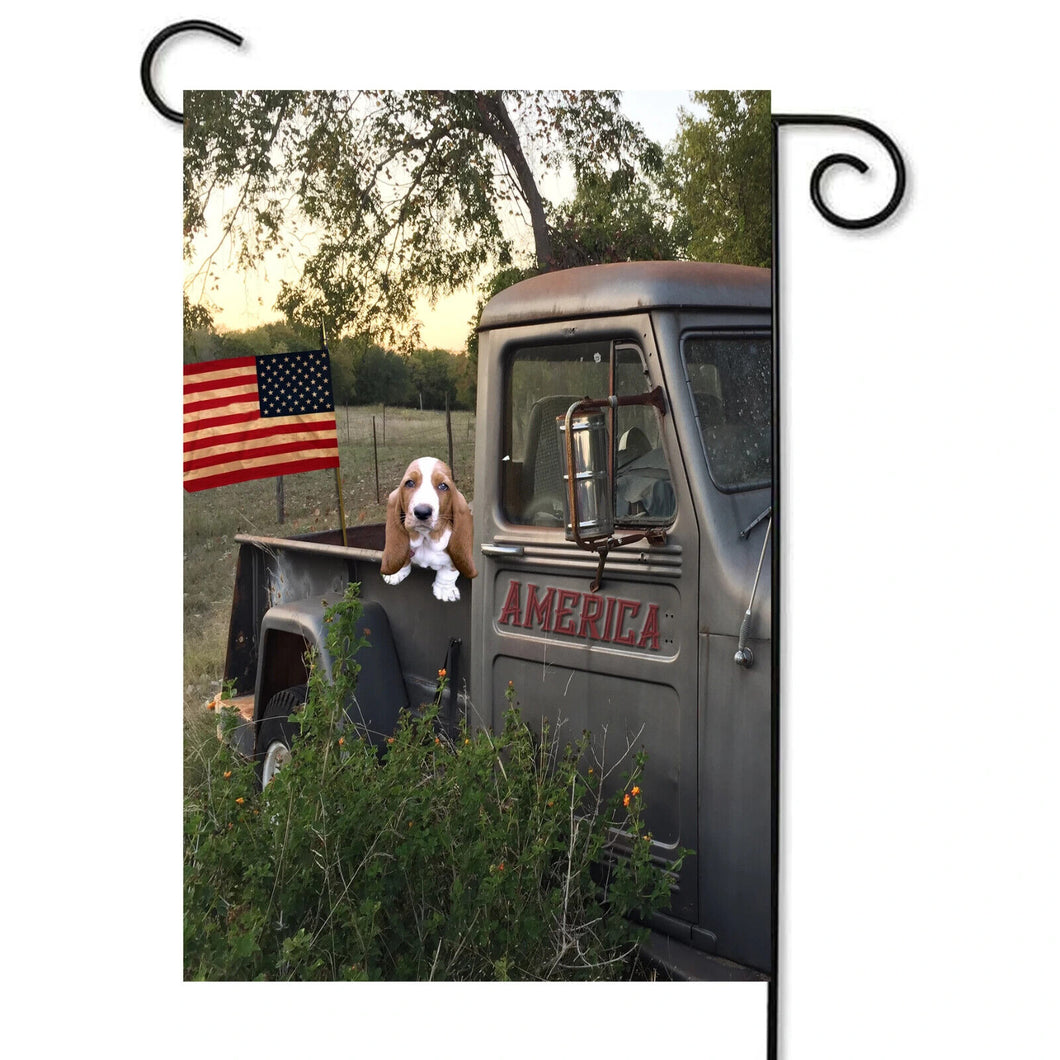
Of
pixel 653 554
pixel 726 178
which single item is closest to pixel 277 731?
pixel 653 554

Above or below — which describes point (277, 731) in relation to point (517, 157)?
below

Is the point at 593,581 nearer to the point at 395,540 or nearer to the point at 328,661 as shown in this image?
the point at 395,540

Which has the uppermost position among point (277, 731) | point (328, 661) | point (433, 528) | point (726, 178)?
point (726, 178)

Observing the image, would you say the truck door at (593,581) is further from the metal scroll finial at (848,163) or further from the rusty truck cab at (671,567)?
the metal scroll finial at (848,163)

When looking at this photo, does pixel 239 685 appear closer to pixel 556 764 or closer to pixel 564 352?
pixel 556 764

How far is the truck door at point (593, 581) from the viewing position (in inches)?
94.3

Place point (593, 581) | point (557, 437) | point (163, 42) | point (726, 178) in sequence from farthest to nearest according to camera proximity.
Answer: point (726, 178) → point (557, 437) → point (593, 581) → point (163, 42)

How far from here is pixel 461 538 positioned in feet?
9.43

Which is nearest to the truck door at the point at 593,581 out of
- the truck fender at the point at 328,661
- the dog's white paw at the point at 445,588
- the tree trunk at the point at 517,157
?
the dog's white paw at the point at 445,588

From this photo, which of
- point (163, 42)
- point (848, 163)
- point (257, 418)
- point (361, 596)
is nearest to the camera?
point (848, 163)

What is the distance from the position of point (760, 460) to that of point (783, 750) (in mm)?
631

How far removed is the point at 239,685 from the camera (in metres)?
3.02

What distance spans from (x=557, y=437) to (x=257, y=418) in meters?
0.80

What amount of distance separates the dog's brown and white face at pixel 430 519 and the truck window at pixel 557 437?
182 millimetres
